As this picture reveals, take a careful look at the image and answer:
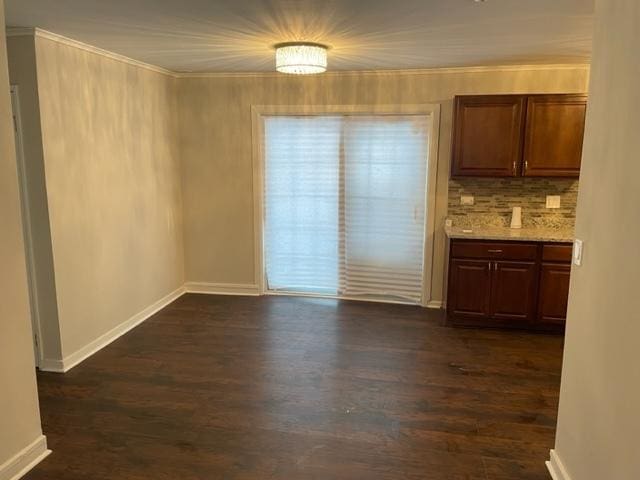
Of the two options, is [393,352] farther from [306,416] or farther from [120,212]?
[120,212]

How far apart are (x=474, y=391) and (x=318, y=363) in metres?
1.18

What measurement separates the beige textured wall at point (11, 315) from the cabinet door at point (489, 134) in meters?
3.61

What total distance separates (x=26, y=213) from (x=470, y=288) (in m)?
3.73

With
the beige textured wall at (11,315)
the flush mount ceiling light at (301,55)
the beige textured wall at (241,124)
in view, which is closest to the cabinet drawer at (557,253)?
the beige textured wall at (241,124)

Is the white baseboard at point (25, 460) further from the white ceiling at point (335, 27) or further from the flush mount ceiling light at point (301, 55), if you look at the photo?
the flush mount ceiling light at point (301, 55)

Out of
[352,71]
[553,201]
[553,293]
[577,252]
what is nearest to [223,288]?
[352,71]

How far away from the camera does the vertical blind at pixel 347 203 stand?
5.01 meters

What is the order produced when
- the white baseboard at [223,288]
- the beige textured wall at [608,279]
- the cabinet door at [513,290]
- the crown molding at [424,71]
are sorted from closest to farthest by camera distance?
the beige textured wall at [608,279] → the cabinet door at [513,290] → the crown molding at [424,71] → the white baseboard at [223,288]

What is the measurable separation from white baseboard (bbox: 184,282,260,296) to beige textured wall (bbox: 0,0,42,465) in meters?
3.10

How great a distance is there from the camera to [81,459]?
256 cm

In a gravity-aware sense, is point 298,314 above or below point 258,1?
below

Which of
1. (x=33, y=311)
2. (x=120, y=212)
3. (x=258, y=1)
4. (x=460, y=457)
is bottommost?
(x=460, y=457)

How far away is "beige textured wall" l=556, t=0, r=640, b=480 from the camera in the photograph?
1717 mm

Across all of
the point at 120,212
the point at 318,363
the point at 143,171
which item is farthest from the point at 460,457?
the point at 143,171
